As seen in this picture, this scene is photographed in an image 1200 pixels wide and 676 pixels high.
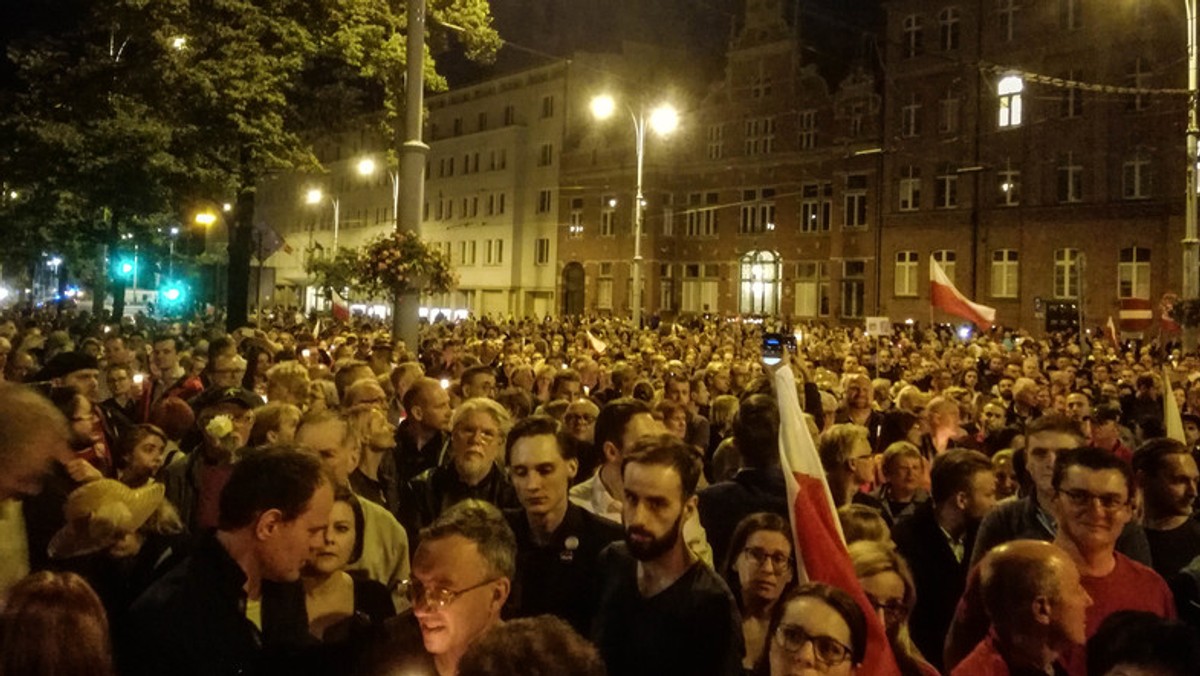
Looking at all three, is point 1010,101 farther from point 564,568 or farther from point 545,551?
point 564,568

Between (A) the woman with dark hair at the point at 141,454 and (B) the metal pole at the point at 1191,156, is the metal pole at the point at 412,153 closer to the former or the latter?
(A) the woman with dark hair at the point at 141,454

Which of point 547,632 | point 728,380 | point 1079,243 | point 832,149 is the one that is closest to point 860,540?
point 547,632

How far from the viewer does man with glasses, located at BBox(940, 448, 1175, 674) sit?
13.6 feet

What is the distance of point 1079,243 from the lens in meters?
41.2

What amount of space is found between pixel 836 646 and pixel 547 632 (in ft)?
4.44

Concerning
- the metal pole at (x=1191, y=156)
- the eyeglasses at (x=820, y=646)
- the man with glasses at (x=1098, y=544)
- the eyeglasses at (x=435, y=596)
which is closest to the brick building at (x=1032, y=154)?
the metal pole at (x=1191, y=156)

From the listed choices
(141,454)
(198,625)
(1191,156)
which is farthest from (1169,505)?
(1191,156)

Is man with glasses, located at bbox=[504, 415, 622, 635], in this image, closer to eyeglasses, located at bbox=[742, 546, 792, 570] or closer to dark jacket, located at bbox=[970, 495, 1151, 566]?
eyeglasses, located at bbox=[742, 546, 792, 570]

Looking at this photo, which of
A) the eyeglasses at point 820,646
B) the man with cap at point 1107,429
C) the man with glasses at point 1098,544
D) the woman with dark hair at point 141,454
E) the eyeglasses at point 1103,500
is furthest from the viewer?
the man with cap at point 1107,429

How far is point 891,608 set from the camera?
3969 millimetres

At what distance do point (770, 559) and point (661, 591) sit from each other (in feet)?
1.86

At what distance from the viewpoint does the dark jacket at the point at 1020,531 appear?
4949 millimetres

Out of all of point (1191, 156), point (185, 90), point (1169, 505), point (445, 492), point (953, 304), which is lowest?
point (445, 492)

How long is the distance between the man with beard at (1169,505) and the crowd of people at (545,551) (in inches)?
0.4
